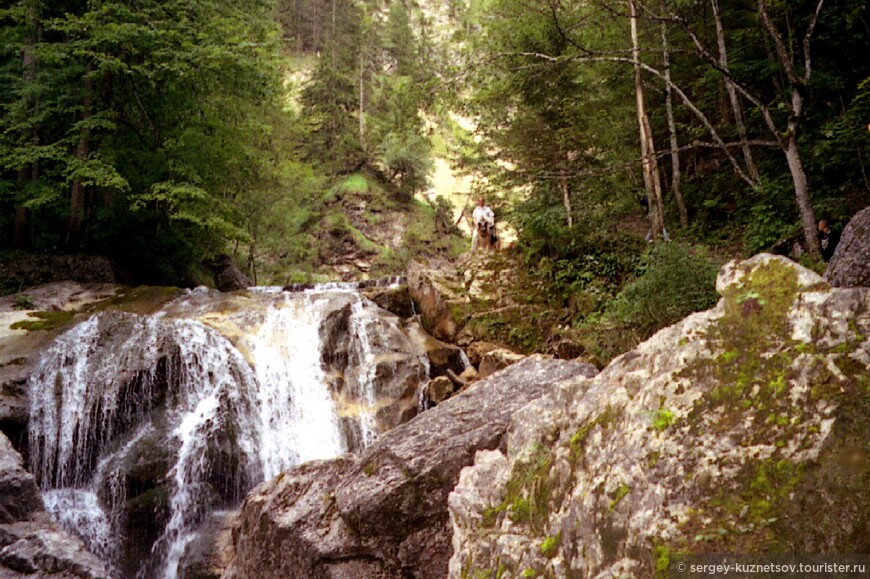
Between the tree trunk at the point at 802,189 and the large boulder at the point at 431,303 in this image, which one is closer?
the tree trunk at the point at 802,189

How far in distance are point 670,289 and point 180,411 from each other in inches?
369

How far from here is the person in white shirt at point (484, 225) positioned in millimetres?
15281

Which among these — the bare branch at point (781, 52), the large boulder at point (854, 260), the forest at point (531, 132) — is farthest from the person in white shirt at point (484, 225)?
the large boulder at point (854, 260)

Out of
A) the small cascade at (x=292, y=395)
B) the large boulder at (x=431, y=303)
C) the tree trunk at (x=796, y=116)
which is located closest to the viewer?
the tree trunk at (x=796, y=116)

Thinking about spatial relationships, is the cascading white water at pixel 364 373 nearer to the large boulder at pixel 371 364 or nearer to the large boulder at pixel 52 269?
the large boulder at pixel 371 364

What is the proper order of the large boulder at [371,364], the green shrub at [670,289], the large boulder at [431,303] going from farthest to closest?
the large boulder at [431,303] < the large boulder at [371,364] < the green shrub at [670,289]

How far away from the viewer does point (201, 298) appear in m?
13.9

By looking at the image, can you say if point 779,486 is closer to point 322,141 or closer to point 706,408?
point 706,408

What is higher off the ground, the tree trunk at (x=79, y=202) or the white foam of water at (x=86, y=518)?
the tree trunk at (x=79, y=202)

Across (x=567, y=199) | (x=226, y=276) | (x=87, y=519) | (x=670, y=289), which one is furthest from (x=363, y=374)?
(x=226, y=276)

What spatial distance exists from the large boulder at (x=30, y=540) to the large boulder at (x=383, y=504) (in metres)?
2.15

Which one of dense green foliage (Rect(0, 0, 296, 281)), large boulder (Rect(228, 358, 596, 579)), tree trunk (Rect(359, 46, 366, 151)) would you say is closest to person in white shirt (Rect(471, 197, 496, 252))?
dense green foliage (Rect(0, 0, 296, 281))

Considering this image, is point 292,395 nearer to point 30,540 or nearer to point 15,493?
point 15,493

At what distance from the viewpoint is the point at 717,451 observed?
7.30 feet
